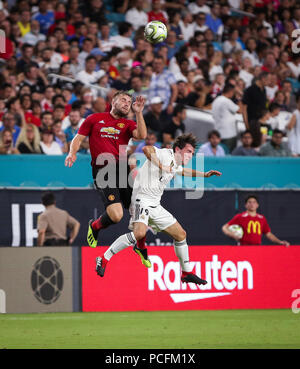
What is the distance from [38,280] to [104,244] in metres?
1.44

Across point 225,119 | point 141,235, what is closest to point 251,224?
point 225,119

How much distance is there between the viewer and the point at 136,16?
20812mm

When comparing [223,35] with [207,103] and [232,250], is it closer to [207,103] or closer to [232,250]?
[207,103]

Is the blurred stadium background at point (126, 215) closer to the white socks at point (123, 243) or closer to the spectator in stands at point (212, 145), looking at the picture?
the spectator in stands at point (212, 145)

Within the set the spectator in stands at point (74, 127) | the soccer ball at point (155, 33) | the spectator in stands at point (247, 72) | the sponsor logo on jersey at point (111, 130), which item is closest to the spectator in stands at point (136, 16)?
the spectator in stands at point (247, 72)

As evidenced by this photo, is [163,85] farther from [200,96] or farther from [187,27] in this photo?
[187,27]

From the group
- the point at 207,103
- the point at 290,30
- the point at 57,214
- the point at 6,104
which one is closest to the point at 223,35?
the point at 290,30

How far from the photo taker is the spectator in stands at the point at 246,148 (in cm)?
1745

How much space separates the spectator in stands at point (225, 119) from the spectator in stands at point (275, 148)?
741mm

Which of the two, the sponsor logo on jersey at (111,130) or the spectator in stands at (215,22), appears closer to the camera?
the sponsor logo on jersey at (111,130)

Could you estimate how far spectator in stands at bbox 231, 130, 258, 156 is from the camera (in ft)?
57.3

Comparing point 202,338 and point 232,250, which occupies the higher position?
point 232,250

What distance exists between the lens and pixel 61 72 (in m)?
18.2
